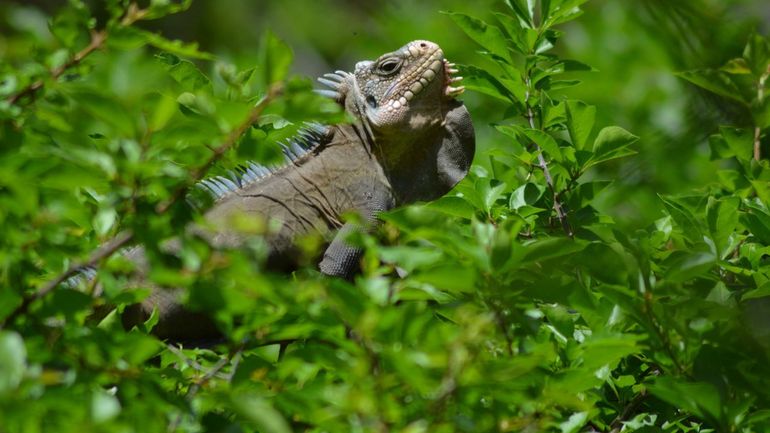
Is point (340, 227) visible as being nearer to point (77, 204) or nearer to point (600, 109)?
point (600, 109)

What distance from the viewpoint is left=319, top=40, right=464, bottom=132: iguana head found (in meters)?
3.83

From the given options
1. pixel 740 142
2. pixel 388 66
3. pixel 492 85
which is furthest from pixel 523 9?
pixel 388 66

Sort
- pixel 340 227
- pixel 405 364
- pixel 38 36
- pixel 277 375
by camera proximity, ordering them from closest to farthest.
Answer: pixel 405 364, pixel 277 375, pixel 38 36, pixel 340 227

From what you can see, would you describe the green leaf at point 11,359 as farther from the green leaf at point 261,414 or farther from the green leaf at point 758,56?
the green leaf at point 758,56

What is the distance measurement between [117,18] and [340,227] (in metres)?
1.96

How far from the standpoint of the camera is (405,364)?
1454 millimetres

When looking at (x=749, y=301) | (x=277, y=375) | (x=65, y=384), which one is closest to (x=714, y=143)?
(x=749, y=301)

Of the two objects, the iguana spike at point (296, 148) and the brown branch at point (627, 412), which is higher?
the brown branch at point (627, 412)

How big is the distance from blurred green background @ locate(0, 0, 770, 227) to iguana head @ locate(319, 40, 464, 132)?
11.3 inches

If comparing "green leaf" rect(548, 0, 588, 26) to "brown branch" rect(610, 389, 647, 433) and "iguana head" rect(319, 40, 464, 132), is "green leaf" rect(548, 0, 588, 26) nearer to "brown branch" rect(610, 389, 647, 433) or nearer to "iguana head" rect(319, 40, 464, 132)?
"iguana head" rect(319, 40, 464, 132)

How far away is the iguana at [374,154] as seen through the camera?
3.65 m

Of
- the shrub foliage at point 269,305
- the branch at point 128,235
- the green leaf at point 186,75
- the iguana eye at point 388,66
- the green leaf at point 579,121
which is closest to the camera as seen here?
the shrub foliage at point 269,305

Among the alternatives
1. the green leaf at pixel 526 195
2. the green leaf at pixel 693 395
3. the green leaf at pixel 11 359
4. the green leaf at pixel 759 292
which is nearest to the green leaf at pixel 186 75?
the green leaf at pixel 526 195

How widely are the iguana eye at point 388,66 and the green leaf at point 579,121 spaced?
1.14 meters
